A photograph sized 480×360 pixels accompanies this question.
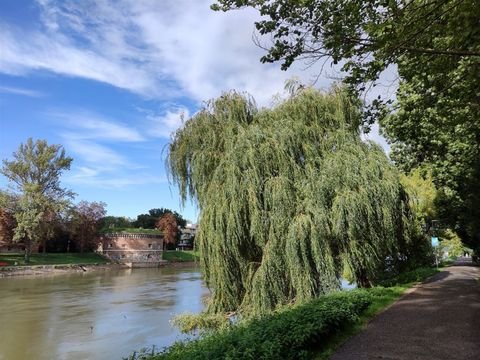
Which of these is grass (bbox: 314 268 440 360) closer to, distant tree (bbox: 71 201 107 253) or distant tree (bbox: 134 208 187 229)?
distant tree (bbox: 71 201 107 253)

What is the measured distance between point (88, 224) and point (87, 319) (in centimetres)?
4012

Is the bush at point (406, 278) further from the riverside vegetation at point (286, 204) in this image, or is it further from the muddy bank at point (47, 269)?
the muddy bank at point (47, 269)

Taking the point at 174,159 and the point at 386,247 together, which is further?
the point at 174,159

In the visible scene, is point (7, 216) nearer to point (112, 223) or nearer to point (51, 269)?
point (51, 269)

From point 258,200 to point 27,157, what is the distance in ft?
141

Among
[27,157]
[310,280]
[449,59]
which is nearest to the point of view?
[449,59]

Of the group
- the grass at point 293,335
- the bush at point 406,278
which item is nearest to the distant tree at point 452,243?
the bush at point 406,278

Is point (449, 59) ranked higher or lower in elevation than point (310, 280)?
higher

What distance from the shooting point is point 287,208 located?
10.8 m

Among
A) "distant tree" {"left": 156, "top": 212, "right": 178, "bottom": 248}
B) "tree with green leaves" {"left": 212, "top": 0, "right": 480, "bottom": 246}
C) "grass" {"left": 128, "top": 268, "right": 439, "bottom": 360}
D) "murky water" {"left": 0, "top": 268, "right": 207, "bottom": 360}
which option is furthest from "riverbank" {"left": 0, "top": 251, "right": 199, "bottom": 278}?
"tree with green leaves" {"left": 212, "top": 0, "right": 480, "bottom": 246}

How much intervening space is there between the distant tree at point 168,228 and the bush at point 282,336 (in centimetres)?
6066

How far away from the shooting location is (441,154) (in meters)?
15.9

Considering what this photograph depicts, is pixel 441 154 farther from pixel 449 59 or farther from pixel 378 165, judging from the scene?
pixel 449 59

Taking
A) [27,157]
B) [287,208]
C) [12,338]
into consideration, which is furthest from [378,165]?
[27,157]
